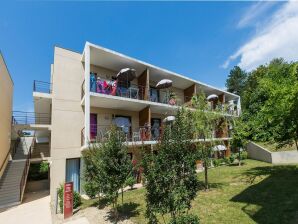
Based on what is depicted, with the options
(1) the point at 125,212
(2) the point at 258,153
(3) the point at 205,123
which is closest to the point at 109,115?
(3) the point at 205,123

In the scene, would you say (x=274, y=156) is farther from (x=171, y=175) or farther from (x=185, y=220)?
(x=171, y=175)

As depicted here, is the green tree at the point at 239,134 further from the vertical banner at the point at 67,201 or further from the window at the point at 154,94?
the vertical banner at the point at 67,201

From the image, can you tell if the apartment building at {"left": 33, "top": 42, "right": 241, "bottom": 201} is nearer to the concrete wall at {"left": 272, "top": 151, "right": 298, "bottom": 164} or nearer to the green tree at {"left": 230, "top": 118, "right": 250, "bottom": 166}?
the green tree at {"left": 230, "top": 118, "right": 250, "bottom": 166}

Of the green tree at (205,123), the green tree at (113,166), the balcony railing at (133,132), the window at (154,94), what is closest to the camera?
the green tree at (113,166)

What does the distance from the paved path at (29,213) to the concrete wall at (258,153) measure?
23.3 m

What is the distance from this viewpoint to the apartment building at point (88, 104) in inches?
587

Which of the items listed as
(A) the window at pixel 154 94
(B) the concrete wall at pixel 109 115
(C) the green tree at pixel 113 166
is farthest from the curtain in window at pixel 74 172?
(A) the window at pixel 154 94

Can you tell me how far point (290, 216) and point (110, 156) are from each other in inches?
309

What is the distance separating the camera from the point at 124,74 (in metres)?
16.3

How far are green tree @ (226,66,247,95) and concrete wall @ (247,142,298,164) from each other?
1393 inches

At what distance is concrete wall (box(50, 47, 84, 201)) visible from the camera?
48.3ft

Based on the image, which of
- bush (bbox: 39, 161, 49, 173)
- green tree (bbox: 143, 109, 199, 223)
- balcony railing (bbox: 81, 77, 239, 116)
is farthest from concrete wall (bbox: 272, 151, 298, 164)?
bush (bbox: 39, 161, 49, 173)

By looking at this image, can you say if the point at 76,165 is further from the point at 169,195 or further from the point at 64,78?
the point at 169,195

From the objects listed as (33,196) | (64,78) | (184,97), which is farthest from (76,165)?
(184,97)
